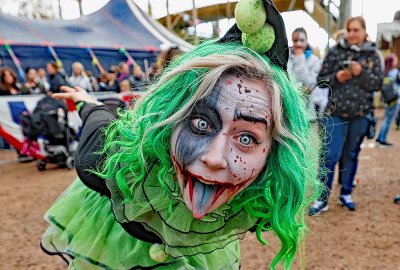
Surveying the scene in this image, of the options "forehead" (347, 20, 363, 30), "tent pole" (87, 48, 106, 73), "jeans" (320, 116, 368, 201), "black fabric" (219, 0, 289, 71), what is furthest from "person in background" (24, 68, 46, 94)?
"black fabric" (219, 0, 289, 71)

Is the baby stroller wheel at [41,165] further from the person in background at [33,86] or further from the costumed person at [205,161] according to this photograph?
the costumed person at [205,161]

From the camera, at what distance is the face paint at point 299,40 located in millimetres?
3709

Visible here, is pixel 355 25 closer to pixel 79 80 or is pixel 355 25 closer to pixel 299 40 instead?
pixel 299 40

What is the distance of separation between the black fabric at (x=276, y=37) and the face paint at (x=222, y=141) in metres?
0.10

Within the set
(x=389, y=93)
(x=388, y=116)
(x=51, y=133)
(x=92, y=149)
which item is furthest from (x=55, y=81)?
(x=92, y=149)

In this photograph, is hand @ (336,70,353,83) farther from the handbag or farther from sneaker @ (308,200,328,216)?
sneaker @ (308,200,328,216)

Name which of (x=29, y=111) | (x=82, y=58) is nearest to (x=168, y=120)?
(x=29, y=111)

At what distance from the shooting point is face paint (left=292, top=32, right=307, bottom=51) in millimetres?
3709

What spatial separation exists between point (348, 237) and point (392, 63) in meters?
6.40

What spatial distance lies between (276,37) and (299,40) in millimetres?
2766

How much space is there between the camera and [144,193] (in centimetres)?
124

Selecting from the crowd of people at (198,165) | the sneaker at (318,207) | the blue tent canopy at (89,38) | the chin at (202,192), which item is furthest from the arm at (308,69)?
the blue tent canopy at (89,38)

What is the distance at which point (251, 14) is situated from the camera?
3.42 ft

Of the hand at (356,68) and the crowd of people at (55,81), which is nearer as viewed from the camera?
the hand at (356,68)
